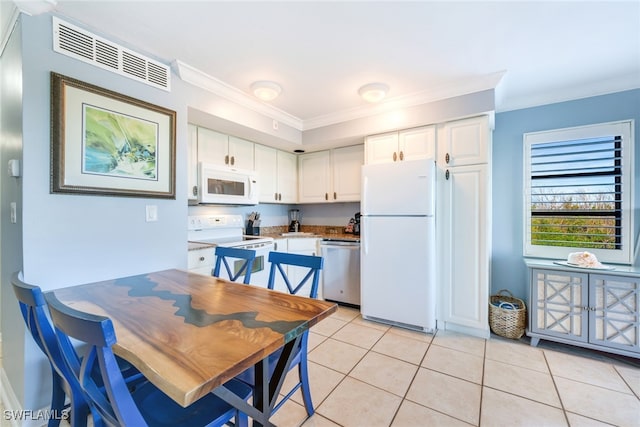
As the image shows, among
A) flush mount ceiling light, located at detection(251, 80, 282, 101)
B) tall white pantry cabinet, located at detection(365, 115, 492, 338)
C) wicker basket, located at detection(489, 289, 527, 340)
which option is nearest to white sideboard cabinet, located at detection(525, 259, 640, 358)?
wicker basket, located at detection(489, 289, 527, 340)

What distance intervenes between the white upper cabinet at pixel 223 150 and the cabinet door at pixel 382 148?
1465 mm

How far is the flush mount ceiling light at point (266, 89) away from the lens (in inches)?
94.0

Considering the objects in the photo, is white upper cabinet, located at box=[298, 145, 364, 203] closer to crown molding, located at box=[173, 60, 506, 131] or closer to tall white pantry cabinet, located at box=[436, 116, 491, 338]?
crown molding, located at box=[173, 60, 506, 131]

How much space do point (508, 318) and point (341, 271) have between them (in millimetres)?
1747

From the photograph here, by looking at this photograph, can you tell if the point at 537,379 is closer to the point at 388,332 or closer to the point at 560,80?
the point at 388,332

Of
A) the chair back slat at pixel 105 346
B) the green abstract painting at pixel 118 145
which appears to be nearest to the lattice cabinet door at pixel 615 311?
the chair back slat at pixel 105 346

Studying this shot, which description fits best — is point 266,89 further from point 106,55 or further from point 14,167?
point 14,167

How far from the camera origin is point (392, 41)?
186 cm

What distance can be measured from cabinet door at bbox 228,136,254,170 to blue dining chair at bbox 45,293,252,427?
2415 millimetres

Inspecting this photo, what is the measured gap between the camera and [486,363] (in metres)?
2.10

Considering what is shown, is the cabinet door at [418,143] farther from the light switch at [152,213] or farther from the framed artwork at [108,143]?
the light switch at [152,213]

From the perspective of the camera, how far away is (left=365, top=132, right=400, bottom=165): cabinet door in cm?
295

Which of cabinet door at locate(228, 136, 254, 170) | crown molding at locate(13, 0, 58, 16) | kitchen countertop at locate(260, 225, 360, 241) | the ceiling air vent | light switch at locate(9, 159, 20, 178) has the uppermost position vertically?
crown molding at locate(13, 0, 58, 16)

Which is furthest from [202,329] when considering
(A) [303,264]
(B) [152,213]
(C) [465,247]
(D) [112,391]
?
(C) [465,247]
